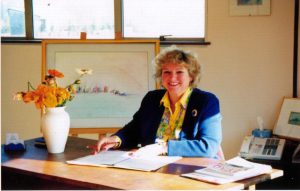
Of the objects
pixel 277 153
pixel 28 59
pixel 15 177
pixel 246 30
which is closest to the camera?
pixel 15 177

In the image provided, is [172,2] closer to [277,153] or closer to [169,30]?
[169,30]

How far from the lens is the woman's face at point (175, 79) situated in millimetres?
2273

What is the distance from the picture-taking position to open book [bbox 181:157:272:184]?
60.6 inches

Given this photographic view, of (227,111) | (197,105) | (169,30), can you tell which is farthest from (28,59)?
(197,105)

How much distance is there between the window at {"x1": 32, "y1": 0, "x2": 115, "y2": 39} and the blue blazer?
1419 millimetres

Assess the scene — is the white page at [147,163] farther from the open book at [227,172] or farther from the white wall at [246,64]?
the white wall at [246,64]

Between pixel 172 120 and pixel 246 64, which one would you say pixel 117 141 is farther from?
pixel 246 64

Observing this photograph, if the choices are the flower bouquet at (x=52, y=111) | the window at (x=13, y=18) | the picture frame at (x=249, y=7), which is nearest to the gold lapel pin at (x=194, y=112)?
the flower bouquet at (x=52, y=111)

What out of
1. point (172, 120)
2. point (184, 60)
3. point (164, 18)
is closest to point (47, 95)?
point (172, 120)

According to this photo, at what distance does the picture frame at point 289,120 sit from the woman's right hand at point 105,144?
161 centimetres

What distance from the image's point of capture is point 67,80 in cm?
309

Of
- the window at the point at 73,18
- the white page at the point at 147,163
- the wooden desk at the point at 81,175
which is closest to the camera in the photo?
the wooden desk at the point at 81,175

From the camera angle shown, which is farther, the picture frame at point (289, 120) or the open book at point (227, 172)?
the picture frame at point (289, 120)

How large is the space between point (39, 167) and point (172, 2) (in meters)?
2.13
